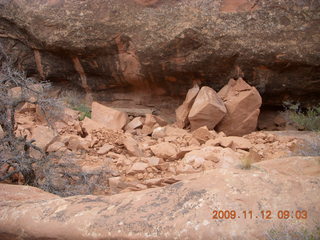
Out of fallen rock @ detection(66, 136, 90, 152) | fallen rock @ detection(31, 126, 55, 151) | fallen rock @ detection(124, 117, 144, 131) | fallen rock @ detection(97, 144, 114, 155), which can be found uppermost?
fallen rock @ detection(31, 126, 55, 151)

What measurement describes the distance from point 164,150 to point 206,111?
→ 3.58ft

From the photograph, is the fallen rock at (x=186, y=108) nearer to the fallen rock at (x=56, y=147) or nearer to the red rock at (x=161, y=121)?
the red rock at (x=161, y=121)

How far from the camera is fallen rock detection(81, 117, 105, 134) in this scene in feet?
17.4

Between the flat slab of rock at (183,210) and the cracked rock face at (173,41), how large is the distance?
10.1 feet

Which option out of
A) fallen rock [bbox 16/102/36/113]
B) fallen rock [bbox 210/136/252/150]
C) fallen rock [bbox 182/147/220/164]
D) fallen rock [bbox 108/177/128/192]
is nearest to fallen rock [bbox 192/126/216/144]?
fallen rock [bbox 210/136/252/150]

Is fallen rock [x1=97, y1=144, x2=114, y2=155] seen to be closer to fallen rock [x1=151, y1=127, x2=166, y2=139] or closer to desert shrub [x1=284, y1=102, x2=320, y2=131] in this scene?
fallen rock [x1=151, y1=127, x2=166, y2=139]

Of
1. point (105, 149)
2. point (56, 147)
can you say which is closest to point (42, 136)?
point (56, 147)

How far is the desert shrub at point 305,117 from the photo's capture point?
17.9 feet

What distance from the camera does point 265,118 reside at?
634 centimetres

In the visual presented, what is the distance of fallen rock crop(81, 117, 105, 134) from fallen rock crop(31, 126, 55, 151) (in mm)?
593

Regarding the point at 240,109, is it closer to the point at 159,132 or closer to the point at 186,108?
the point at 186,108

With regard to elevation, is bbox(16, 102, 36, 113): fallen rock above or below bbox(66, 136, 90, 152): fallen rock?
above

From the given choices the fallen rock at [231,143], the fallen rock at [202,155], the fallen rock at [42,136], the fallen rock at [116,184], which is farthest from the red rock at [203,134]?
the fallen rock at [42,136]
